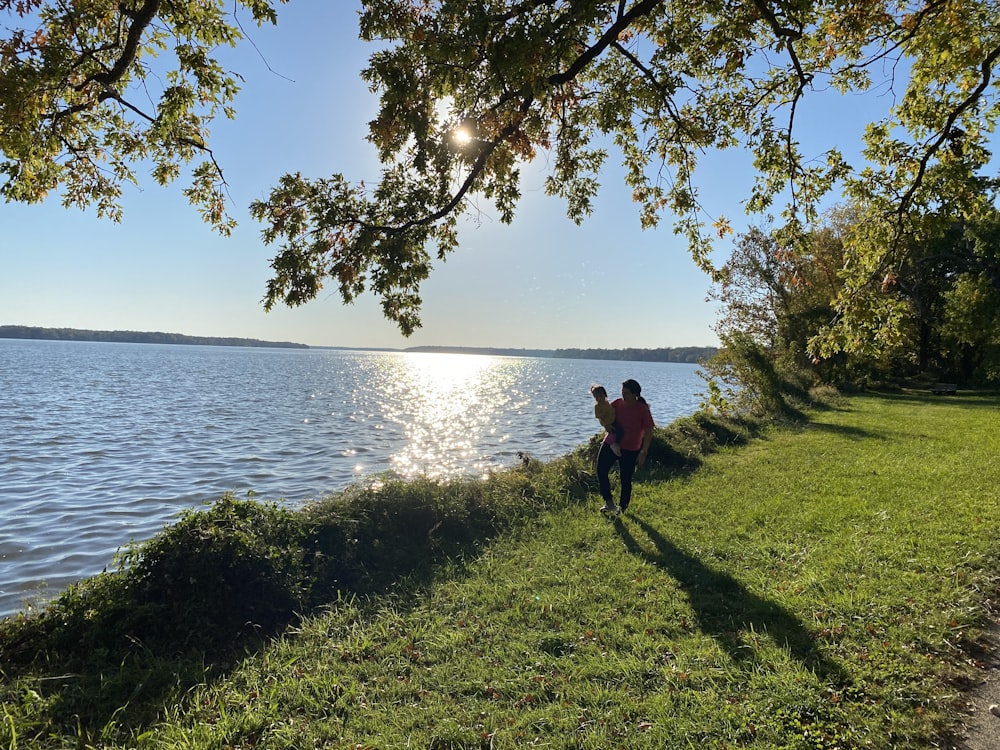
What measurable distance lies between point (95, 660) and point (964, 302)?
35.4 m

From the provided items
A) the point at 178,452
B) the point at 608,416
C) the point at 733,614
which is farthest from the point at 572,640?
the point at 178,452

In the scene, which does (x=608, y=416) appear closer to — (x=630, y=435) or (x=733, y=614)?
(x=630, y=435)

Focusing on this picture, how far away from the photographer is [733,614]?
5070mm

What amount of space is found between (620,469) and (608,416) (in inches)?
37.7

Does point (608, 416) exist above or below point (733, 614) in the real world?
above

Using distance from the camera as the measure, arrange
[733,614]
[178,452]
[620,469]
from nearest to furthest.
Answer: [733,614]
[620,469]
[178,452]

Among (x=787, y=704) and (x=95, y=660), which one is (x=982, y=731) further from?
(x=95, y=660)

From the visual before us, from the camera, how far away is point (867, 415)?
61.7 ft

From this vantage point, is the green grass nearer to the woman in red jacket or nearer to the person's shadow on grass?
the person's shadow on grass

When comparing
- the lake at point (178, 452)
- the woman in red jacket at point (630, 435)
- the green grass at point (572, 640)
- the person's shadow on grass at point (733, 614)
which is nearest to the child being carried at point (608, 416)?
the woman in red jacket at point (630, 435)

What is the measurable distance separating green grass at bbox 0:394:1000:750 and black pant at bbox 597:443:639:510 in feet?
1.51

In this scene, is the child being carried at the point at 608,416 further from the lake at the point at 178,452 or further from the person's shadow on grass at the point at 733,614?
the lake at the point at 178,452

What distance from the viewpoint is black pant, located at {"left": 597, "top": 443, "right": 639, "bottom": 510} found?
844 cm

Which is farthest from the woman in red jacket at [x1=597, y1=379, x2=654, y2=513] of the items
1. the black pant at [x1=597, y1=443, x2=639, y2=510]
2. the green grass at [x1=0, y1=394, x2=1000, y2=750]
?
the green grass at [x1=0, y1=394, x2=1000, y2=750]
